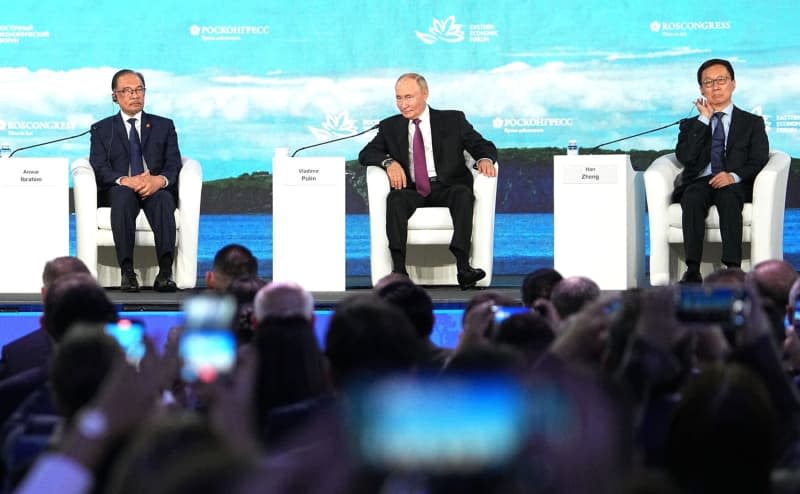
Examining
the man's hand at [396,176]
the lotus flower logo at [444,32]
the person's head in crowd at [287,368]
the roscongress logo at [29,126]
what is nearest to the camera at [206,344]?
the person's head in crowd at [287,368]

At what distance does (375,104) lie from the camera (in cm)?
924

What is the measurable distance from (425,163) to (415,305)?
3709mm

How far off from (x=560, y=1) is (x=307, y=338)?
7.11 metres

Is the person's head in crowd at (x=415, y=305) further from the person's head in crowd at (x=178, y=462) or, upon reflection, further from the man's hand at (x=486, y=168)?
the man's hand at (x=486, y=168)

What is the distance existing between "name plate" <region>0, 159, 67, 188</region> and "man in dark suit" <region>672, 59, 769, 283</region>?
10.00 feet

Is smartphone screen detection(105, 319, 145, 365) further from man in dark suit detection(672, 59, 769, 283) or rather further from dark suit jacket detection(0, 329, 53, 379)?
man in dark suit detection(672, 59, 769, 283)

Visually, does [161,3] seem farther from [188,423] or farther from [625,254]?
[188,423]

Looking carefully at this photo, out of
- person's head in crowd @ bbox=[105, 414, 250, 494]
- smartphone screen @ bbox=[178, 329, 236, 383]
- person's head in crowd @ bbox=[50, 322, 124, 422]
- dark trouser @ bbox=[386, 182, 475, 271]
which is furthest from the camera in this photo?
dark trouser @ bbox=[386, 182, 475, 271]

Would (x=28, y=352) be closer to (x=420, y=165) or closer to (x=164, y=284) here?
(x=164, y=284)

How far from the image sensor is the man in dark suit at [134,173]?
628 cm

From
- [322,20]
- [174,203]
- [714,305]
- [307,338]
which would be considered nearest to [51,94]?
[322,20]

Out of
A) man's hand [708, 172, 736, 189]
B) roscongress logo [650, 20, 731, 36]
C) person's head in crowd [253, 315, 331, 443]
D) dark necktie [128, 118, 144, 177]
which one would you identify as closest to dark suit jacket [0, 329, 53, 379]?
person's head in crowd [253, 315, 331, 443]

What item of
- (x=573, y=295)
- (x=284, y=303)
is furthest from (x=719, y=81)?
(x=284, y=303)

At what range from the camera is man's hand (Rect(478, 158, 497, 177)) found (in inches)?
248
